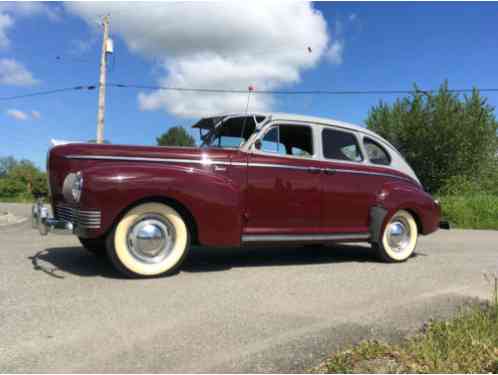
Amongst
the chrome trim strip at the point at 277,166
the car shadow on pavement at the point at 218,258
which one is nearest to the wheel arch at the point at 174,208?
the car shadow on pavement at the point at 218,258

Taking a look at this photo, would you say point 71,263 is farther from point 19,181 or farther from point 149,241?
point 19,181

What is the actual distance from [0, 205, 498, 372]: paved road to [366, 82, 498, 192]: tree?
23.3 metres

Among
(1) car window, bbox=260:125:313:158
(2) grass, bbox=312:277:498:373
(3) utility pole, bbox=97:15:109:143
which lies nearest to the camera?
(2) grass, bbox=312:277:498:373

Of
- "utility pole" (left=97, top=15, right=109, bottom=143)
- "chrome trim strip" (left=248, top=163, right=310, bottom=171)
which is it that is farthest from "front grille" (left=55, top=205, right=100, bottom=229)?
"utility pole" (left=97, top=15, right=109, bottom=143)

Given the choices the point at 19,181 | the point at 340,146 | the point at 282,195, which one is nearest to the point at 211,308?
the point at 282,195

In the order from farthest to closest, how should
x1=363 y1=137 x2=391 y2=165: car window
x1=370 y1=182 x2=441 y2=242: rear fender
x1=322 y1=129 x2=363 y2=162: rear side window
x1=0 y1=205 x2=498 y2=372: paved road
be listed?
1. x1=363 y1=137 x2=391 y2=165: car window
2. x1=370 y1=182 x2=441 y2=242: rear fender
3. x1=322 y1=129 x2=363 y2=162: rear side window
4. x1=0 y1=205 x2=498 y2=372: paved road

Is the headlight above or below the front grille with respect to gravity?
above

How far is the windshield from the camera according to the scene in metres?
5.37

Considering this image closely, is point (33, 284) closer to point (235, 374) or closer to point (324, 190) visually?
point (235, 374)

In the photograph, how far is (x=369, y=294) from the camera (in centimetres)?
418

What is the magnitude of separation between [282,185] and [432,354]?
2.90m

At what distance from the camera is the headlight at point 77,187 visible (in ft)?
13.4

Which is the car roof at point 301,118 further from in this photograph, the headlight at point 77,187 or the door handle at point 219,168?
the headlight at point 77,187

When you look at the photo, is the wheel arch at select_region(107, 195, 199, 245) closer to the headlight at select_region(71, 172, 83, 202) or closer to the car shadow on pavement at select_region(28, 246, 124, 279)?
the headlight at select_region(71, 172, 83, 202)
